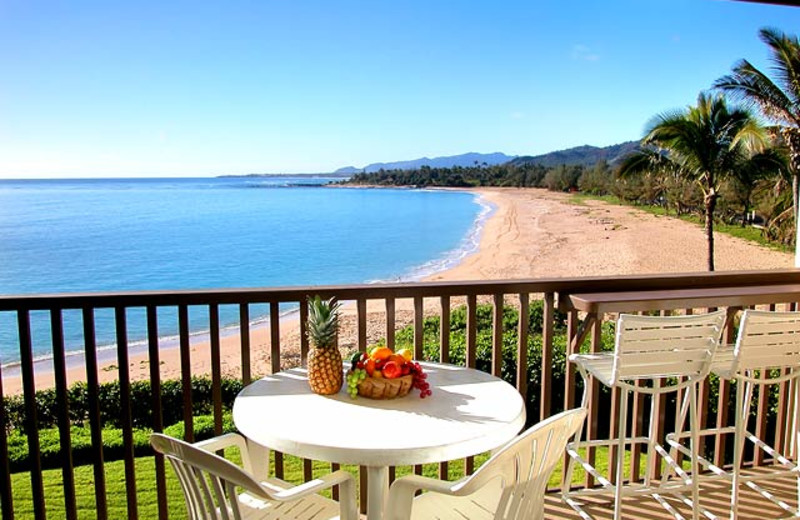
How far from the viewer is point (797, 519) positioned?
250cm

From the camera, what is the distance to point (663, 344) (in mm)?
2160

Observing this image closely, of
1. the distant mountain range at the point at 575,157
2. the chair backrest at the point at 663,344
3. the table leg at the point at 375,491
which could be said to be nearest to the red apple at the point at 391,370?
the table leg at the point at 375,491

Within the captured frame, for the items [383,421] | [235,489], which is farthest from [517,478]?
[235,489]

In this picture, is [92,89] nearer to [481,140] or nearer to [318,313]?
[481,140]

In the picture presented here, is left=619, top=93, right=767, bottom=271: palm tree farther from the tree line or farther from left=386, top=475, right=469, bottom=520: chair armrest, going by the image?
left=386, top=475, right=469, bottom=520: chair armrest

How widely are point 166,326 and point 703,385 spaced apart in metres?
16.5

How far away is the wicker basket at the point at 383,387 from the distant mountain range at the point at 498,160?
3350 centimetres

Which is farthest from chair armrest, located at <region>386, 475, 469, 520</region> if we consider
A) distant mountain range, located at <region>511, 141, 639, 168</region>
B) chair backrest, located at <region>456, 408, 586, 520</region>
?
distant mountain range, located at <region>511, 141, 639, 168</region>

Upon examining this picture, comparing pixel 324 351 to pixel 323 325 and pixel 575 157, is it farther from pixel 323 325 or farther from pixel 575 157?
pixel 575 157

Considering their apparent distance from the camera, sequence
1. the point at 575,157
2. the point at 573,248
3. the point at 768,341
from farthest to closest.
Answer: the point at 575,157 < the point at 573,248 < the point at 768,341

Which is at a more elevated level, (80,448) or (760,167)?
(760,167)

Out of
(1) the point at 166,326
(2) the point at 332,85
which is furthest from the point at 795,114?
(2) the point at 332,85

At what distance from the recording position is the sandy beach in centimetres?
2445

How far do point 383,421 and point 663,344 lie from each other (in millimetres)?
1110
